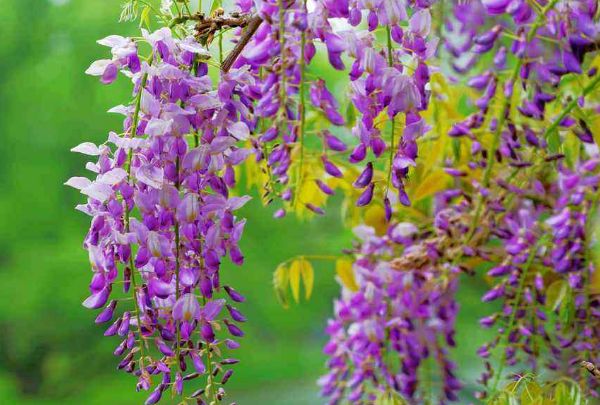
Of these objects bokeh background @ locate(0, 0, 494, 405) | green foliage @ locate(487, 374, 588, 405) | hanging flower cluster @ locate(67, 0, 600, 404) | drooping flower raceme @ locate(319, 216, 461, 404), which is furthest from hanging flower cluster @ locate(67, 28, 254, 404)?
bokeh background @ locate(0, 0, 494, 405)

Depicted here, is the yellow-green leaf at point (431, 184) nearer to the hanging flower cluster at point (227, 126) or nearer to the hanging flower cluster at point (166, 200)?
the hanging flower cluster at point (227, 126)

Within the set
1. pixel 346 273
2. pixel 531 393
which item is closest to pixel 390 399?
pixel 531 393

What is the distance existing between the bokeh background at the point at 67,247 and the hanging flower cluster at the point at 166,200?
1.09 m

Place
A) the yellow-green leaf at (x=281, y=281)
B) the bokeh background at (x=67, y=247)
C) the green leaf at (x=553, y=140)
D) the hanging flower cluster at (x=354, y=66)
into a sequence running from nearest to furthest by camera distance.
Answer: the hanging flower cluster at (x=354, y=66) < the green leaf at (x=553, y=140) < the yellow-green leaf at (x=281, y=281) < the bokeh background at (x=67, y=247)

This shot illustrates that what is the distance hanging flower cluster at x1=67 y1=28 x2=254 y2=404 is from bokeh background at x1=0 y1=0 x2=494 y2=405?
109 cm

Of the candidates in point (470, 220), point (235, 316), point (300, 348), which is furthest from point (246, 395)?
point (235, 316)

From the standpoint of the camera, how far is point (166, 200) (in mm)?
448

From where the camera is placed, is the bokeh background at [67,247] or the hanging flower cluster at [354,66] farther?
the bokeh background at [67,247]

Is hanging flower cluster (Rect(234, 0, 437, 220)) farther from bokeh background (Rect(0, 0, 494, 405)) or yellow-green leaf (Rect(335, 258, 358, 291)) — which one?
bokeh background (Rect(0, 0, 494, 405))

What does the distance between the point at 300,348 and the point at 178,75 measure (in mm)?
1340

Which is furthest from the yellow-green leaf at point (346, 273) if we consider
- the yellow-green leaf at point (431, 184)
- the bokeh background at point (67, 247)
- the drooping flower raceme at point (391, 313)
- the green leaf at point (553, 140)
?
the bokeh background at point (67, 247)

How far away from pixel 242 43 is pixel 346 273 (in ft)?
1.32

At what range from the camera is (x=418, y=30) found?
1.52ft

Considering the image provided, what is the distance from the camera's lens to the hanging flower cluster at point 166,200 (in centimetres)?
45
